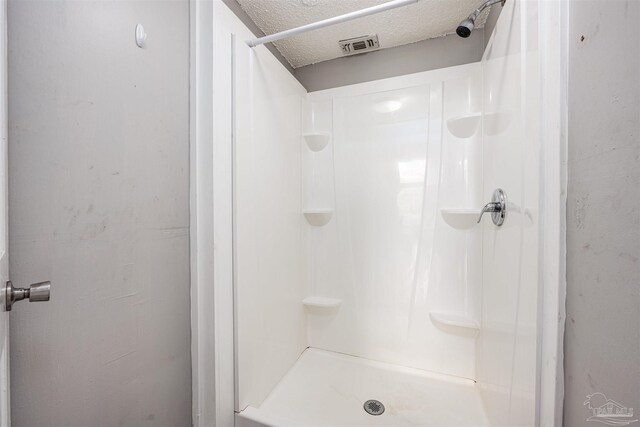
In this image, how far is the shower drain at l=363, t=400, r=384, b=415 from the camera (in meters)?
1.23

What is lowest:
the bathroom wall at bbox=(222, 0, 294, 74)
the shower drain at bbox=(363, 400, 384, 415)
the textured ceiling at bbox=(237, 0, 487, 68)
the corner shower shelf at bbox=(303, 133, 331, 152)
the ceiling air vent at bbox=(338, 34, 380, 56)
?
the shower drain at bbox=(363, 400, 384, 415)

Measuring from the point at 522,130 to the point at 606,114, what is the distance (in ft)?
1.09

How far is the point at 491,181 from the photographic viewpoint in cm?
119

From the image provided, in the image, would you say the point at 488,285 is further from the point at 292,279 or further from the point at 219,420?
the point at 219,420

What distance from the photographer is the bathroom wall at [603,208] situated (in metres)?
0.47

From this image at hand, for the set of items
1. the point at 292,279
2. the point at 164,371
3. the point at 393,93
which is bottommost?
the point at 164,371

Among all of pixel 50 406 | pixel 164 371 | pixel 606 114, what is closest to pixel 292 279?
pixel 164 371

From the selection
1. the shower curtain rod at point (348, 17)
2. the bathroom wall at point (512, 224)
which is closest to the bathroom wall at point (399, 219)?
the bathroom wall at point (512, 224)

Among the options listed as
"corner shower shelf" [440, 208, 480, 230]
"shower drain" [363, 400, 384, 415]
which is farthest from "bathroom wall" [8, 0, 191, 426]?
"corner shower shelf" [440, 208, 480, 230]

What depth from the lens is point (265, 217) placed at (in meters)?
1.29

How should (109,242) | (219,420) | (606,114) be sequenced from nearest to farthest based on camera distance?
(606,114), (109,242), (219,420)

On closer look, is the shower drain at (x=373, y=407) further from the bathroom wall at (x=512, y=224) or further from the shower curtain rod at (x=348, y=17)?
the shower curtain rod at (x=348, y=17)

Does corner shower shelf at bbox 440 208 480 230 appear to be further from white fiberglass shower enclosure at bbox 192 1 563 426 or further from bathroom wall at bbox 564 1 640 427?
bathroom wall at bbox 564 1 640 427

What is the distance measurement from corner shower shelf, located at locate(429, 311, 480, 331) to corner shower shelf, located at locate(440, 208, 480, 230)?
47cm
